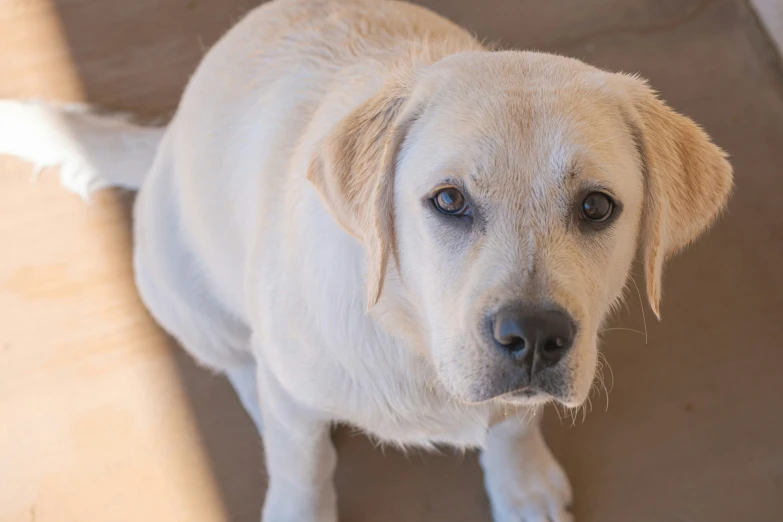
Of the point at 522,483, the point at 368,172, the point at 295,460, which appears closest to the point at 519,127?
the point at 368,172

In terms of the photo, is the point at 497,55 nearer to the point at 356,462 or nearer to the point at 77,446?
the point at 356,462

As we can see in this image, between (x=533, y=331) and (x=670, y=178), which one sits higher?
(x=670, y=178)

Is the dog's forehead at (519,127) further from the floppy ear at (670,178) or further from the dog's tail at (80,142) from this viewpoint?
the dog's tail at (80,142)

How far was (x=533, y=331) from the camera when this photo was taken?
4.20 ft

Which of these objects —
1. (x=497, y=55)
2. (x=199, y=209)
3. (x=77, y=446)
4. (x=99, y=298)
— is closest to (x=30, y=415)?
(x=77, y=446)

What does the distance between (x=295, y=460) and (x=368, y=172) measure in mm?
1024

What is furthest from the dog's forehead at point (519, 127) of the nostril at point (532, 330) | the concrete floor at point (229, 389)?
the concrete floor at point (229, 389)

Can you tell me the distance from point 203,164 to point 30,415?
1.17 m

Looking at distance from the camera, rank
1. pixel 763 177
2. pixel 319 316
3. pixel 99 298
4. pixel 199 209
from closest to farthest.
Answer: pixel 319 316 → pixel 199 209 → pixel 99 298 → pixel 763 177

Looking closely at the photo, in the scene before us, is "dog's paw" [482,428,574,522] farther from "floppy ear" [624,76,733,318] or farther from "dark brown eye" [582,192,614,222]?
"dark brown eye" [582,192,614,222]

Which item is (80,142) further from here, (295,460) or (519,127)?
(519,127)

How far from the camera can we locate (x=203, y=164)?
Answer: 78.4 inches

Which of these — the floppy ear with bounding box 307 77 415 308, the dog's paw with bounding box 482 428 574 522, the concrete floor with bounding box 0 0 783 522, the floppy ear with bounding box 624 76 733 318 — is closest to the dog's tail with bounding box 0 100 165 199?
the concrete floor with bounding box 0 0 783 522

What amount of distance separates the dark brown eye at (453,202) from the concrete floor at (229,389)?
1.30 metres
